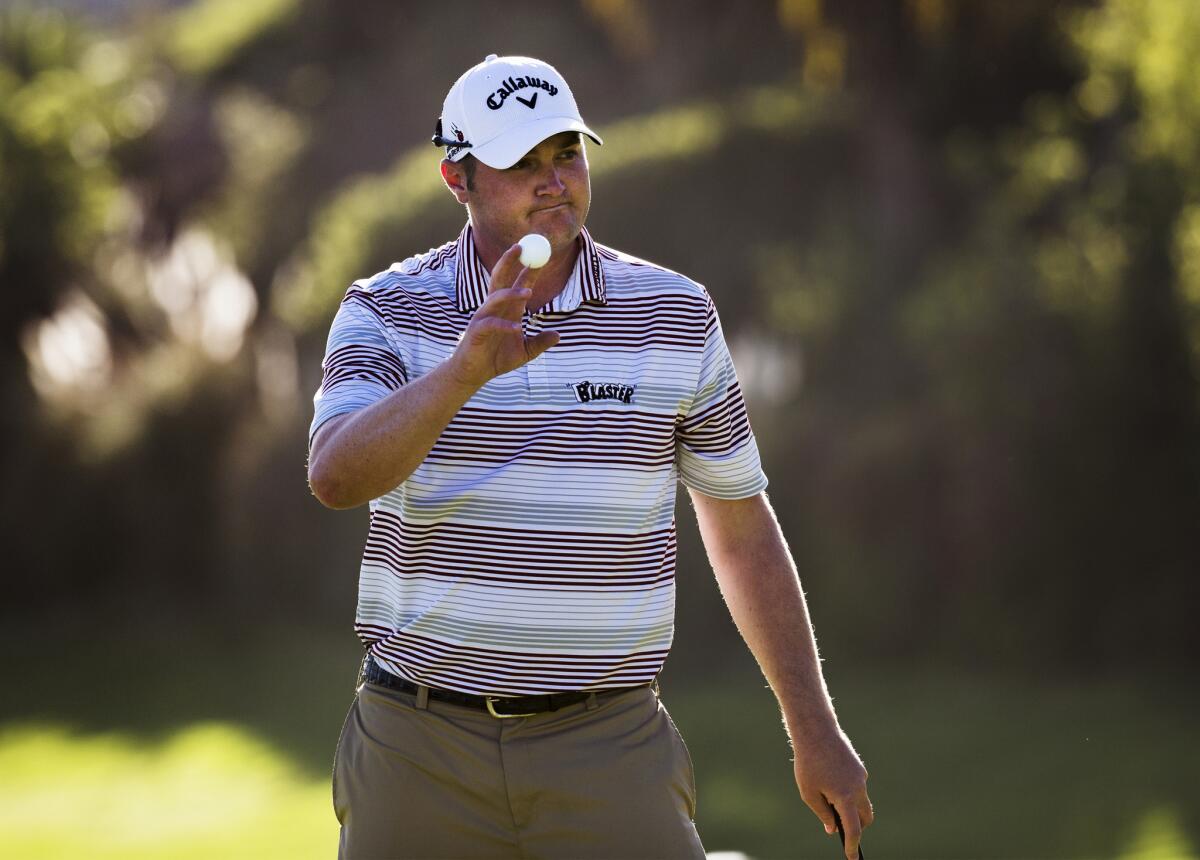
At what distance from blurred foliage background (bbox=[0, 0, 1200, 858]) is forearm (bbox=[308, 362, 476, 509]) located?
6423 mm

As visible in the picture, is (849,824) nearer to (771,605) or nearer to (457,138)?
A: (771,605)

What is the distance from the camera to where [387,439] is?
2.79 m

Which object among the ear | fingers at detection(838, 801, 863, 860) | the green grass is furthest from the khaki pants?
the green grass

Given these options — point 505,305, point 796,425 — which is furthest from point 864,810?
point 796,425

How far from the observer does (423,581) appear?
10.3ft

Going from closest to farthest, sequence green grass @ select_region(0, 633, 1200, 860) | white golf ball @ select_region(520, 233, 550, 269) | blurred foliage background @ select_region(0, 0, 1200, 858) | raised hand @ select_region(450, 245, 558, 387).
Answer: raised hand @ select_region(450, 245, 558, 387), white golf ball @ select_region(520, 233, 550, 269), green grass @ select_region(0, 633, 1200, 860), blurred foliage background @ select_region(0, 0, 1200, 858)

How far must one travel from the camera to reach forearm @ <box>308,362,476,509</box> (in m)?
2.77

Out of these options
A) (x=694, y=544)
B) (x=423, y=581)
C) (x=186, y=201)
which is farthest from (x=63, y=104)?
(x=423, y=581)

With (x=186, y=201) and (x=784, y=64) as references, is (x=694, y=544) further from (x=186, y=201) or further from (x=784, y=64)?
(x=186, y=201)

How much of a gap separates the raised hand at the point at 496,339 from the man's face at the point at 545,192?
449 mm

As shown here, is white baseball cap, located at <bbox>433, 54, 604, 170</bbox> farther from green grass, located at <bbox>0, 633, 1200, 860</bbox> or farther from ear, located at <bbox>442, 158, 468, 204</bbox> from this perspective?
green grass, located at <bbox>0, 633, 1200, 860</bbox>

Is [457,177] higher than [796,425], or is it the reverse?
[457,177]

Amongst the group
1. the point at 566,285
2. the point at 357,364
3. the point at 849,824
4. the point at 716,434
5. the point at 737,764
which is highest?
the point at 566,285

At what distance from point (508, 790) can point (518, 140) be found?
1135 mm
